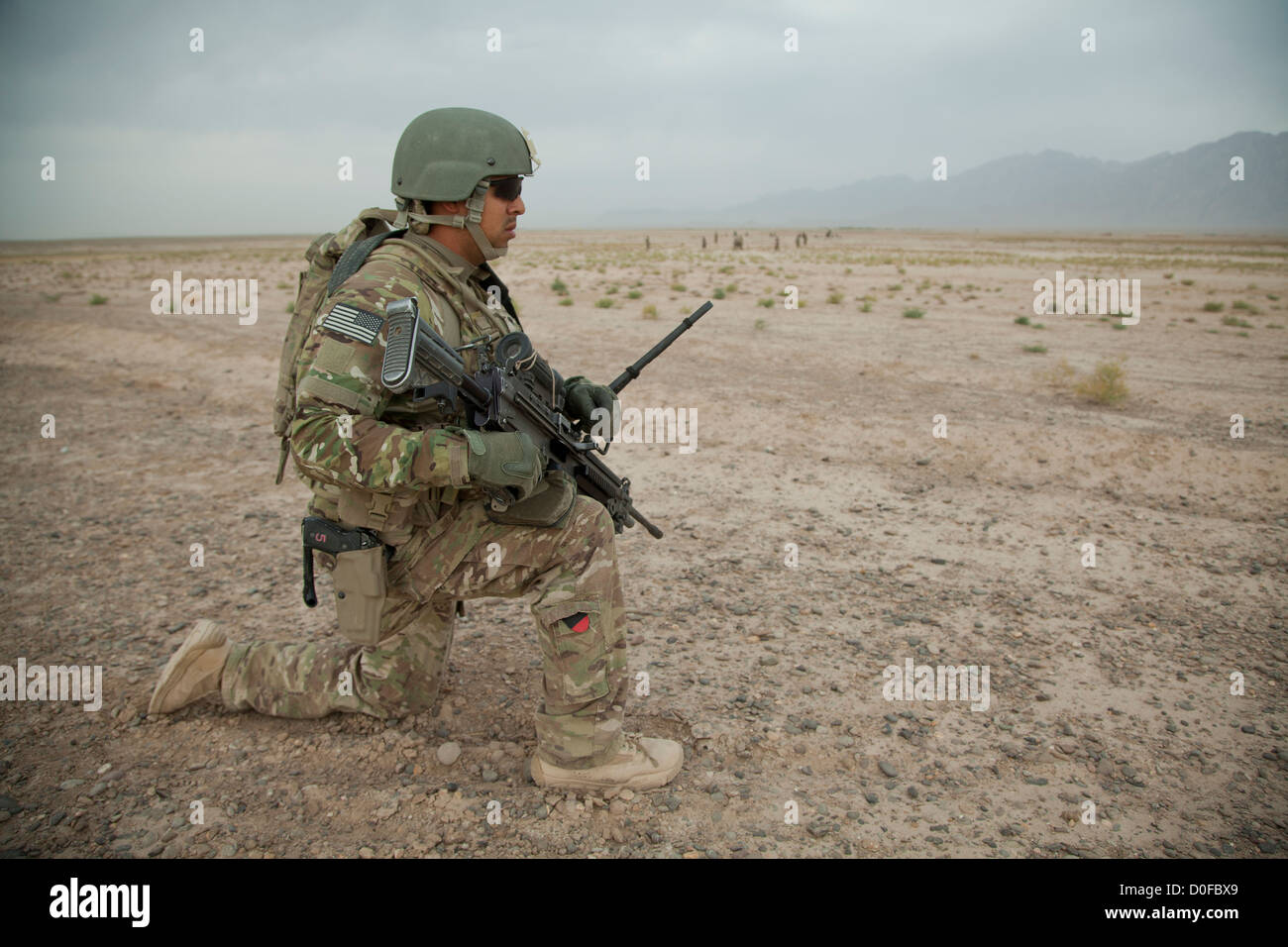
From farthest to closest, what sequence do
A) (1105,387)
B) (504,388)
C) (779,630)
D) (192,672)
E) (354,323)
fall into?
(1105,387) → (779,630) → (192,672) → (504,388) → (354,323)

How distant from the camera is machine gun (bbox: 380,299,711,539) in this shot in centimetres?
240

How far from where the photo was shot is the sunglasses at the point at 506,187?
3000 mm

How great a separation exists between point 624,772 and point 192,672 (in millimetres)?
1847

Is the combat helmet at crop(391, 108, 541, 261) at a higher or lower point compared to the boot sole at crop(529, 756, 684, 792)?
higher

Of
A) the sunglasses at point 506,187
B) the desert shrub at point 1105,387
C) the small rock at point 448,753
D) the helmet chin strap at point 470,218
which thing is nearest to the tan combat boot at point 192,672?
the small rock at point 448,753

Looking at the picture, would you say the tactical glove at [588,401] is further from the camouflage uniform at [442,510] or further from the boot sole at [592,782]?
the boot sole at [592,782]

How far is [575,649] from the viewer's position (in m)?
2.87

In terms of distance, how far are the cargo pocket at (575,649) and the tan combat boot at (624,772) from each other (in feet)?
0.87

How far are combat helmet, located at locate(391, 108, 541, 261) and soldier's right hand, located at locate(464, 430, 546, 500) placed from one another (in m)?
0.85

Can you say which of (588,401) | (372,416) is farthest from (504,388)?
(588,401)

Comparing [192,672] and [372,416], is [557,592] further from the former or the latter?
[192,672]

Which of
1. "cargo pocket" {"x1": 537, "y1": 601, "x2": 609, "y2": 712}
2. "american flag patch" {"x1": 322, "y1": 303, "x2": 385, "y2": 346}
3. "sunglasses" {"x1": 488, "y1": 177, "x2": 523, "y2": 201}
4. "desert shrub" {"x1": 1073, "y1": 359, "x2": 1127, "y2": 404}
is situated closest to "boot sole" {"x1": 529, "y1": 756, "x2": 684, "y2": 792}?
"cargo pocket" {"x1": 537, "y1": 601, "x2": 609, "y2": 712}

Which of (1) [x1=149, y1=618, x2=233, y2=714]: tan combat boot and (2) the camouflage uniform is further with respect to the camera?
(1) [x1=149, y1=618, x2=233, y2=714]: tan combat boot

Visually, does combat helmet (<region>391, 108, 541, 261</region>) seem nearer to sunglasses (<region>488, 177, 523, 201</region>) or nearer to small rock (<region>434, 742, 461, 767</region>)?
sunglasses (<region>488, 177, 523, 201</region>)
